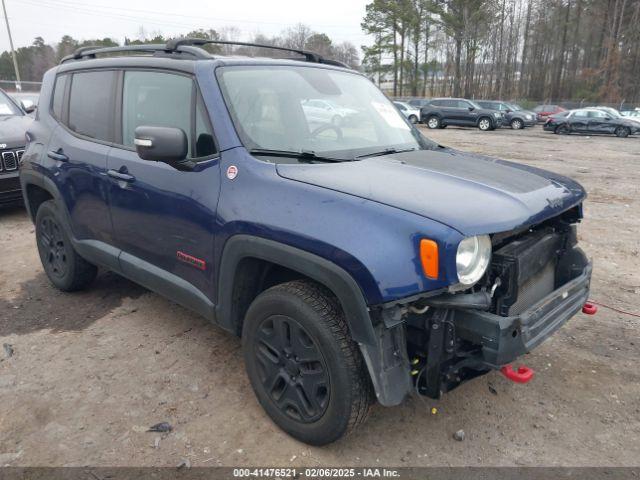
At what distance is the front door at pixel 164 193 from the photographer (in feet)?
9.33

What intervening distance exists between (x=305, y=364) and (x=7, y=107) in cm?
762

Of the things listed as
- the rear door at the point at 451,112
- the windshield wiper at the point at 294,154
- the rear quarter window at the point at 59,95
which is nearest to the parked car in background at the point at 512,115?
the rear door at the point at 451,112

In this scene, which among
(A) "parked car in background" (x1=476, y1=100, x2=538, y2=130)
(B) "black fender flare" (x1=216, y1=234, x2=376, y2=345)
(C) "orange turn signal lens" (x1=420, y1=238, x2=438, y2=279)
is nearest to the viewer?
(C) "orange turn signal lens" (x1=420, y1=238, x2=438, y2=279)

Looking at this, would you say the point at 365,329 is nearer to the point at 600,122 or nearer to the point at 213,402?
the point at 213,402

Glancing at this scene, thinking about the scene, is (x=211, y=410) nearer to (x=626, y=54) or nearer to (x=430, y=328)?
(x=430, y=328)

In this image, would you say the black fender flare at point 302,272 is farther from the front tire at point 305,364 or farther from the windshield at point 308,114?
the windshield at point 308,114

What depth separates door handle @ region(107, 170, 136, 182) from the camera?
10.7 feet

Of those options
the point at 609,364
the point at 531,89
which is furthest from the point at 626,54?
the point at 609,364

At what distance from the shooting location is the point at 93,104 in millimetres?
3783

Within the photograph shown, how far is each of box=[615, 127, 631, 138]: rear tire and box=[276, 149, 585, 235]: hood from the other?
25.8m

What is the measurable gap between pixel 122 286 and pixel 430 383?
3405mm

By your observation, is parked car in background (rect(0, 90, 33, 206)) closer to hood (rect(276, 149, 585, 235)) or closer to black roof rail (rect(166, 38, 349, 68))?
black roof rail (rect(166, 38, 349, 68))

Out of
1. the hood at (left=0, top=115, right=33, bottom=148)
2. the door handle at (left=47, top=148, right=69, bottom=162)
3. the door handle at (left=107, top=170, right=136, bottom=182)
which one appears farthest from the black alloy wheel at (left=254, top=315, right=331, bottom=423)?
the hood at (left=0, top=115, right=33, bottom=148)

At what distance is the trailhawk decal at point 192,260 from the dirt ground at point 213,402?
794mm
